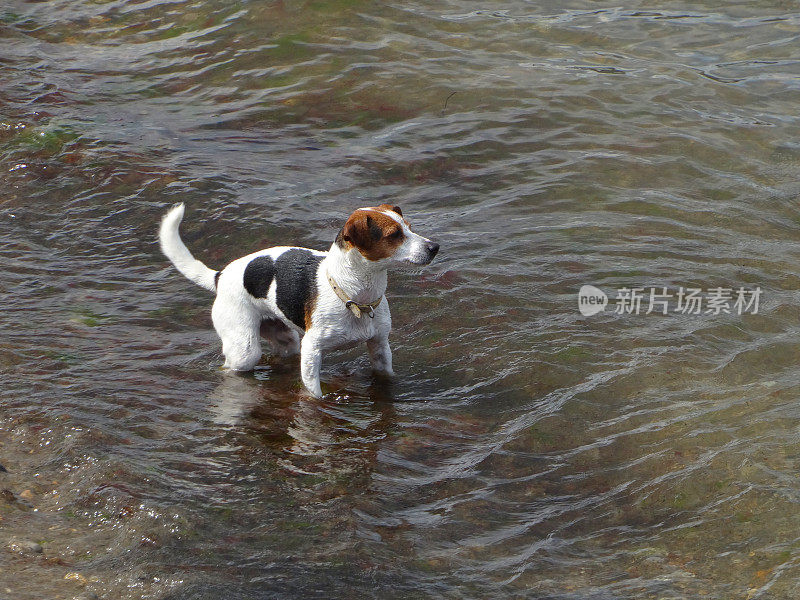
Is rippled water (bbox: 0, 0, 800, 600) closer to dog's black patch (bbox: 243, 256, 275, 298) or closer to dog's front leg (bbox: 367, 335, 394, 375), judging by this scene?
dog's front leg (bbox: 367, 335, 394, 375)

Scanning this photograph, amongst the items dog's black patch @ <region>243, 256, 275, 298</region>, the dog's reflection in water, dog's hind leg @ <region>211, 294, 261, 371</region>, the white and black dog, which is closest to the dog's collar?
the white and black dog

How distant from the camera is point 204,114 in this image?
10.7 meters

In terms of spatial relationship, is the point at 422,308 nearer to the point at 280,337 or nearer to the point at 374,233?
the point at 280,337

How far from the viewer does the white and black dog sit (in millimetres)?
5441

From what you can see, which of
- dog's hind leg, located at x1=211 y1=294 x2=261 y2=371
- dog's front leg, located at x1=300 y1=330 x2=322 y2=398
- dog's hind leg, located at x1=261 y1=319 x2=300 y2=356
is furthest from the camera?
dog's hind leg, located at x1=261 y1=319 x2=300 y2=356

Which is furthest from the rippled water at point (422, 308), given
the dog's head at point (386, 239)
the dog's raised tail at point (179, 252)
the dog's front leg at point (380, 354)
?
the dog's head at point (386, 239)

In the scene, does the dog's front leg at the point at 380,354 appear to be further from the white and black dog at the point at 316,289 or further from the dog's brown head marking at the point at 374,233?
the dog's brown head marking at the point at 374,233

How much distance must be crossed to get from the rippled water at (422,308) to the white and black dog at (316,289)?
1.09 feet

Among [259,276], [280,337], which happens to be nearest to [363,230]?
[259,276]

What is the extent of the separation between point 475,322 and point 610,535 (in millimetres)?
2405

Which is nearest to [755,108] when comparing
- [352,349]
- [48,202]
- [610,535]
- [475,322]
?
[475,322]

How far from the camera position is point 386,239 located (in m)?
5.41

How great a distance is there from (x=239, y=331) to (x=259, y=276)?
423 millimetres

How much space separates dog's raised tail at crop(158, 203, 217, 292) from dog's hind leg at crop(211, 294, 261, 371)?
273mm
